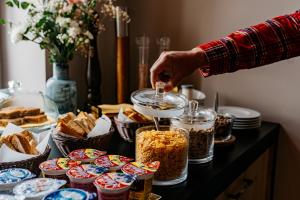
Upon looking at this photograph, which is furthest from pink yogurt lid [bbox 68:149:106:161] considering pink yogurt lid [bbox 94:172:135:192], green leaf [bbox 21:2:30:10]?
green leaf [bbox 21:2:30:10]

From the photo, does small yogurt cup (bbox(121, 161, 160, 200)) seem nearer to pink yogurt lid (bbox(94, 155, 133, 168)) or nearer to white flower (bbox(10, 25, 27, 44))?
pink yogurt lid (bbox(94, 155, 133, 168))

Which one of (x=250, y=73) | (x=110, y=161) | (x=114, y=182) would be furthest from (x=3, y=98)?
(x=250, y=73)

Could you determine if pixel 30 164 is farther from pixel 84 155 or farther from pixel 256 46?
pixel 256 46

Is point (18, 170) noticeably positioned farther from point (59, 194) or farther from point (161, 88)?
point (161, 88)

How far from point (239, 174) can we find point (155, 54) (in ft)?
2.45

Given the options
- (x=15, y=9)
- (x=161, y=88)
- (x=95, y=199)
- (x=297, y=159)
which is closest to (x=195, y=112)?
(x=161, y=88)

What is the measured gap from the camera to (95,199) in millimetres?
808

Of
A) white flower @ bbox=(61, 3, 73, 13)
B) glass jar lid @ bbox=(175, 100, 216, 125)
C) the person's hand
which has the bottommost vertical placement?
glass jar lid @ bbox=(175, 100, 216, 125)

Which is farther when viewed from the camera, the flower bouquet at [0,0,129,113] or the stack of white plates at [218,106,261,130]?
the stack of white plates at [218,106,261,130]

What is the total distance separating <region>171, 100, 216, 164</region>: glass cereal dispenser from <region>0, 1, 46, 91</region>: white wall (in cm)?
63

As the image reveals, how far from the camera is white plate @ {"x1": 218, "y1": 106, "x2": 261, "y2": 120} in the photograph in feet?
5.11

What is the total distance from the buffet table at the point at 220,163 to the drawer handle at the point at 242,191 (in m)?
0.07

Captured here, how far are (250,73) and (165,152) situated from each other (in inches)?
30.2

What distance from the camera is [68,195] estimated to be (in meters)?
0.78
